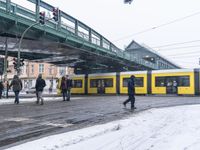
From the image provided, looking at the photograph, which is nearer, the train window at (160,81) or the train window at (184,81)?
the train window at (184,81)

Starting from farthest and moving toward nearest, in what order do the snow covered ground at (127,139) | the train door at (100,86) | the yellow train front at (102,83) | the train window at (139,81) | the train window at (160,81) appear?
the train door at (100,86)
the yellow train front at (102,83)
the train window at (139,81)
the train window at (160,81)
the snow covered ground at (127,139)

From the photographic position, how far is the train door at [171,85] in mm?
32497

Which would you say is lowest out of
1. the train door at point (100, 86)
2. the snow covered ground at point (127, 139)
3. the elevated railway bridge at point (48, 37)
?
the snow covered ground at point (127, 139)

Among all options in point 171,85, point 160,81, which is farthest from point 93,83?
point 171,85

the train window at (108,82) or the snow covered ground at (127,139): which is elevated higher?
the train window at (108,82)

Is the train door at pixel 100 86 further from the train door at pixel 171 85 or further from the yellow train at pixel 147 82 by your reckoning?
the train door at pixel 171 85

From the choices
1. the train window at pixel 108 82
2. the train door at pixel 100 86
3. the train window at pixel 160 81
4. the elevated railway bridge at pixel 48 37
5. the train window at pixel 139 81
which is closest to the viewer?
the elevated railway bridge at pixel 48 37

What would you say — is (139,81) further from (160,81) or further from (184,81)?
(184,81)

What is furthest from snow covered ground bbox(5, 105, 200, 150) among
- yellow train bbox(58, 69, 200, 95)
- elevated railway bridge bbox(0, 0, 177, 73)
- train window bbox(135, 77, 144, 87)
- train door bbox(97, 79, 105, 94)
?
train door bbox(97, 79, 105, 94)

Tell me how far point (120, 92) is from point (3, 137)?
30.1 metres

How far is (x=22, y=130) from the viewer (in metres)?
8.39

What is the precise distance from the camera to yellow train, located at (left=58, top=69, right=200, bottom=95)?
31.5m

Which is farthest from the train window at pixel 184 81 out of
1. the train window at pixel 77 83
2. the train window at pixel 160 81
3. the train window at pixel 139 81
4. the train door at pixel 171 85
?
the train window at pixel 77 83

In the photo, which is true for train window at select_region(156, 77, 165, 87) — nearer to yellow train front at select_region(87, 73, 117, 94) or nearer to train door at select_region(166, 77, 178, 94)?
train door at select_region(166, 77, 178, 94)
